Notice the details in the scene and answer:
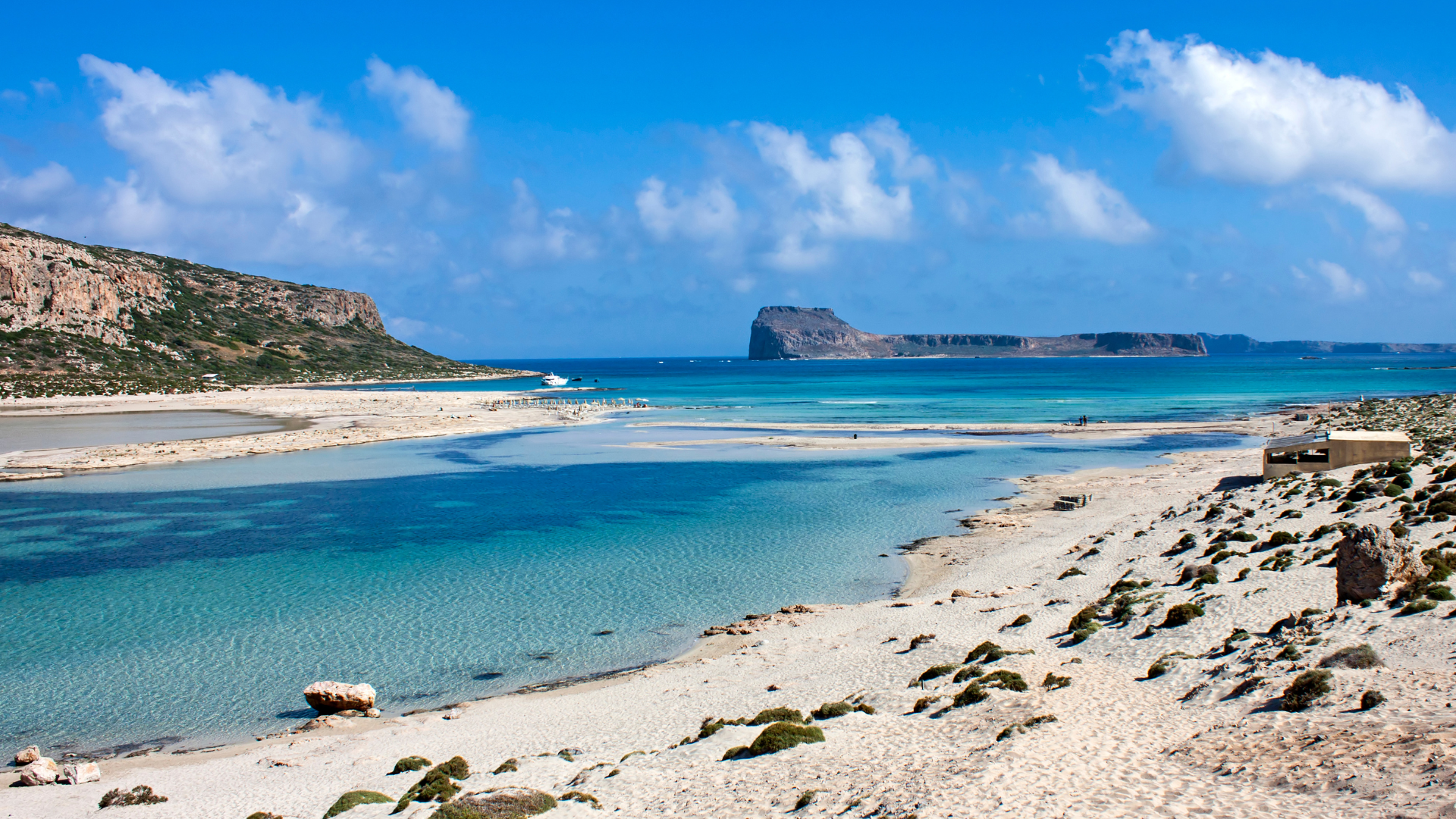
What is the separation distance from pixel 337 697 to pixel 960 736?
11183mm

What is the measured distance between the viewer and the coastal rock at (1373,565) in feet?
53.6

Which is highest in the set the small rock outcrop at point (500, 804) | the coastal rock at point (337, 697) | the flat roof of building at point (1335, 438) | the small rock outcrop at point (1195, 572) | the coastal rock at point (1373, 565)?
the flat roof of building at point (1335, 438)

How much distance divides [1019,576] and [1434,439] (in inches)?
1281

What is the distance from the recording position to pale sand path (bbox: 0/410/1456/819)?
10156mm

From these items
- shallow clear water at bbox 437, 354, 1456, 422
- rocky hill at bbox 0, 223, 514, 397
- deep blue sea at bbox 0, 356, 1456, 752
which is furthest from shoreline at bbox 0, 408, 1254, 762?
rocky hill at bbox 0, 223, 514, 397

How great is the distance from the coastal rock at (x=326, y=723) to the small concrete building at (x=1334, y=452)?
35.1 m

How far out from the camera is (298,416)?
85812mm

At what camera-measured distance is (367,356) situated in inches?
7781

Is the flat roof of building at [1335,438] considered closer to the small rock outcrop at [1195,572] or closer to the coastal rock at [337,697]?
the small rock outcrop at [1195,572]

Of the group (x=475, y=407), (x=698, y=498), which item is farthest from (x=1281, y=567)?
(x=475, y=407)

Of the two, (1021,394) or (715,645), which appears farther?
(1021,394)

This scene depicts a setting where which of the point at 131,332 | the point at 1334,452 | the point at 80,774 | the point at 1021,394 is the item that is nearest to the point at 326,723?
the point at 80,774

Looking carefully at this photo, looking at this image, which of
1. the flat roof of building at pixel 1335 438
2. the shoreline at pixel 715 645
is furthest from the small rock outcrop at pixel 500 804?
the flat roof of building at pixel 1335 438

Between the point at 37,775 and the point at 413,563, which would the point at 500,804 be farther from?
the point at 413,563
